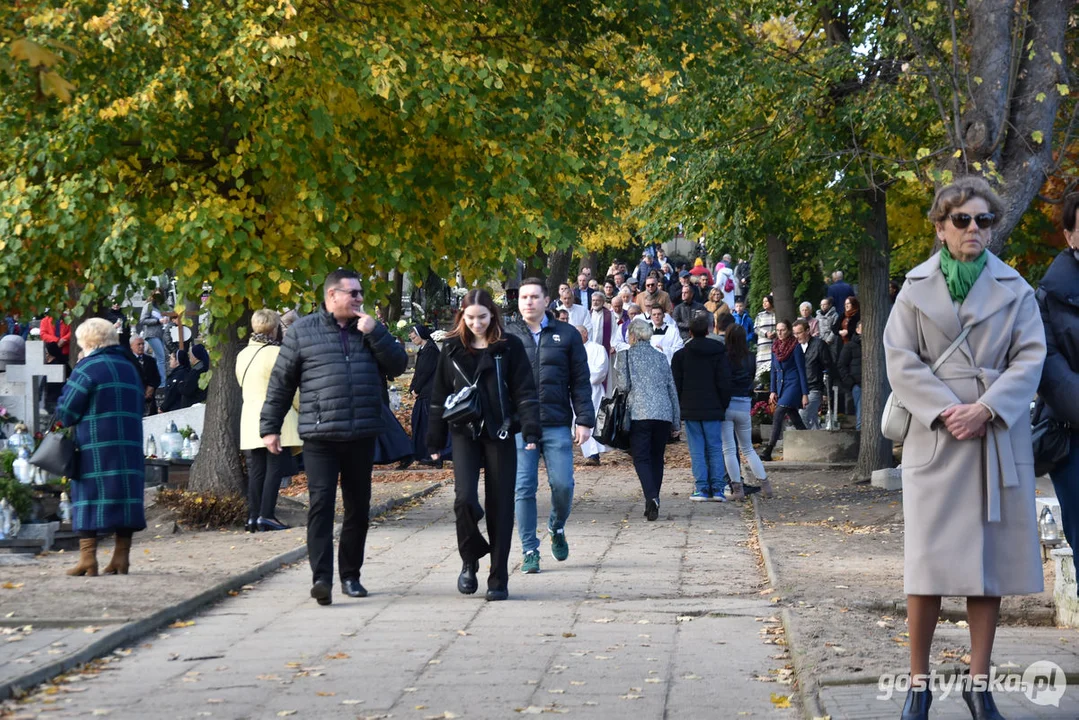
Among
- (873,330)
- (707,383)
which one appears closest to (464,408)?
(707,383)

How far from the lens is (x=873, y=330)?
18578 millimetres

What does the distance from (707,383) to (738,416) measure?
0.76 m

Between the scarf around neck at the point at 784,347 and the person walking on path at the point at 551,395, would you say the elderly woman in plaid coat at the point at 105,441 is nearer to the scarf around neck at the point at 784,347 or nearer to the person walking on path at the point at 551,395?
the person walking on path at the point at 551,395

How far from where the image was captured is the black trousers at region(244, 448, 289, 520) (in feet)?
45.2

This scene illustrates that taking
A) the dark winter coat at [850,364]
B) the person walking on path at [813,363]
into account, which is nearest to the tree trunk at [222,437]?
the person walking on path at [813,363]

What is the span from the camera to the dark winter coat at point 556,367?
36.5 ft

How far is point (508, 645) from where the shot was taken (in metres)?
7.96

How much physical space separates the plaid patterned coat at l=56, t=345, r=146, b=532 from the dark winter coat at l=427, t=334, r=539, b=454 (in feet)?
7.96

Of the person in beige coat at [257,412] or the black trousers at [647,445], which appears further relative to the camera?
the black trousers at [647,445]

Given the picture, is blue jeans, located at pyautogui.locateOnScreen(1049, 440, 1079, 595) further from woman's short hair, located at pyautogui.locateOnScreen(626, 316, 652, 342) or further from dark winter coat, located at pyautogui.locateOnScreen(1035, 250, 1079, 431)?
woman's short hair, located at pyautogui.locateOnScreen(626, 316, 652, 342)

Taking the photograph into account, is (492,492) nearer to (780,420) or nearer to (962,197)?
(962,197)

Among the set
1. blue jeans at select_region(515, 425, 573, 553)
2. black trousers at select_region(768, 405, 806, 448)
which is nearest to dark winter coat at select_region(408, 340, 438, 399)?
black trousers at select_region(768, 405, 806, 448)

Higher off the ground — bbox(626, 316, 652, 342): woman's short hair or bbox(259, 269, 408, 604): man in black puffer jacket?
bbox(626, 316, 652, 342): woman's short hair

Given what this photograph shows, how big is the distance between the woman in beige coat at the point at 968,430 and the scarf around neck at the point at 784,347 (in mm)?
16287
